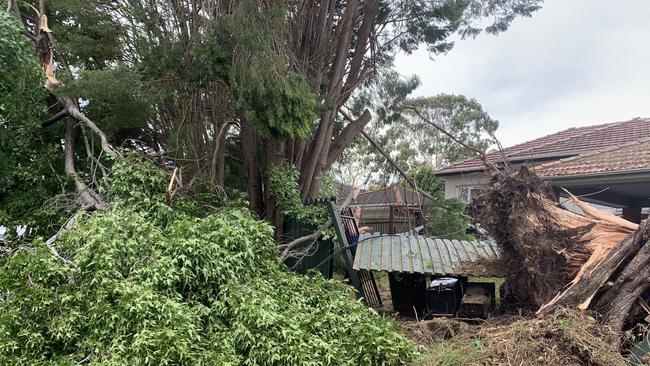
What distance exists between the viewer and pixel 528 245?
191 inches

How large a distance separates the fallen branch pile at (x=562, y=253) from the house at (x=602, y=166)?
1.68 ft

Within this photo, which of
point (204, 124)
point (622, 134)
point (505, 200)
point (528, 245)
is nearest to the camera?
point (528, 245)

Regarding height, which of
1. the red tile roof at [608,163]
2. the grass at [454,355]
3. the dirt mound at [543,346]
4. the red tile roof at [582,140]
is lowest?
the grass at [454,355]

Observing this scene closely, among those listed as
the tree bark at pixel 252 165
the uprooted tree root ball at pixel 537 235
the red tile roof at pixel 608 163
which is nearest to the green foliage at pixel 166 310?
the uprooted tree root ball at pixel 537 235

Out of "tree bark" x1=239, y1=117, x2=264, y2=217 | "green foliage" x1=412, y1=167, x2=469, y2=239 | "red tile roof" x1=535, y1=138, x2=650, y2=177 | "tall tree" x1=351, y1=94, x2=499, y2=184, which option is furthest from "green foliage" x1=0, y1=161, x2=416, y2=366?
"tall tree" x1=351, y1=94, x2=499, y2=184

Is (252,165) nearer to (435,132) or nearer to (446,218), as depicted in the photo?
(446,218)

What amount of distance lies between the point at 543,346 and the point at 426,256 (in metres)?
2.83

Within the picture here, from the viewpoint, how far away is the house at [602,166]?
6820mm

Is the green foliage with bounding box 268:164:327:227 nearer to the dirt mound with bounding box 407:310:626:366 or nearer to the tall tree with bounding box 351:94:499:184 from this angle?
the dirt mound with bounding box 407:310:626:366

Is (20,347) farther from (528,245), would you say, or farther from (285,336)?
(528,245)

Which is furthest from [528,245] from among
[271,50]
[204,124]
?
[204,124]

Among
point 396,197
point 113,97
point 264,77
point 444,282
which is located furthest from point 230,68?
point 396,197

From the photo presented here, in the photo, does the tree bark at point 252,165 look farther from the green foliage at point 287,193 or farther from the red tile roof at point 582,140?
the red tile roof at point 582,140

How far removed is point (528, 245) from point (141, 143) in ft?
23.1
